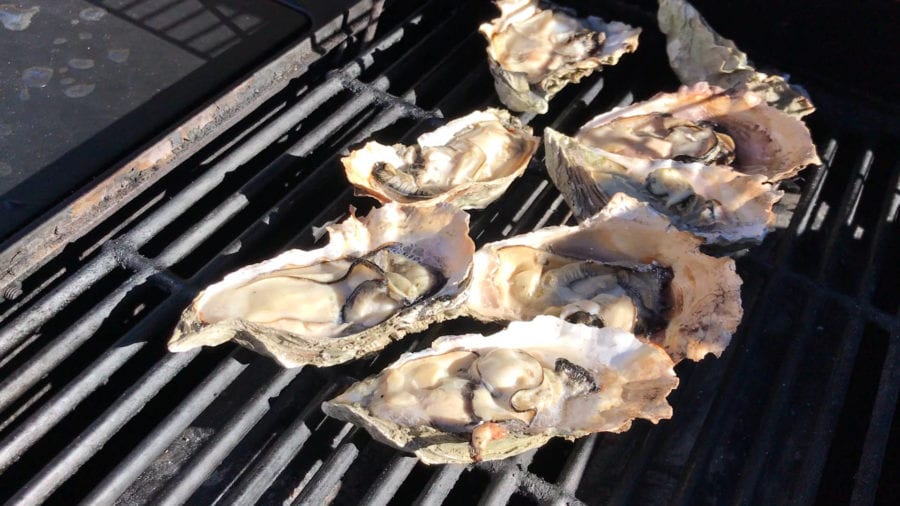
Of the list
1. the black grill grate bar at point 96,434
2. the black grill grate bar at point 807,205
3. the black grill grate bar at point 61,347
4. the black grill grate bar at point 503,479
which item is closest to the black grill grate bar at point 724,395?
the black grill grate bar at point 807,205

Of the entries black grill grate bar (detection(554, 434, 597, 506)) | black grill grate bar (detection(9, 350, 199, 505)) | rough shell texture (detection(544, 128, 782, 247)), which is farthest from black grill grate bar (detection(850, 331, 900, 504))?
black grill grate bar (detection(9, 350, 199, 505))

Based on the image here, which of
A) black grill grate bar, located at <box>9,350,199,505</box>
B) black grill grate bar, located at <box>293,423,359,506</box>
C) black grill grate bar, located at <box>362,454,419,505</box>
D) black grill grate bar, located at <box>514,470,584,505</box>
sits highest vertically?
black grill grate bar, located at <box>9,350,199,505</box>

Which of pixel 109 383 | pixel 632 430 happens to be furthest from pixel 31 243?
pixel 632 430

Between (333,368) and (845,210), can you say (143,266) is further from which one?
(845,210)

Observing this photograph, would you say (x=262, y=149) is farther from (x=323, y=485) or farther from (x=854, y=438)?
(x=854, y=438)

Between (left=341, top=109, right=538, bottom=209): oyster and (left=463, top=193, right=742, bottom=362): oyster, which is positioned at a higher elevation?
(left=341, top=109, right=538, bottom=209): oyster

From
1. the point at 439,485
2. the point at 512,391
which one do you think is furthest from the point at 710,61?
the point at 439,485

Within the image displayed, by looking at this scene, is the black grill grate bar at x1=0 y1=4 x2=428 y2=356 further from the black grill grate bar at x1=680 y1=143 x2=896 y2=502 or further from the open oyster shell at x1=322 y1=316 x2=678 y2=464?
the black grill grate bar at x1=680 y1=143 x2=896 y2=502
